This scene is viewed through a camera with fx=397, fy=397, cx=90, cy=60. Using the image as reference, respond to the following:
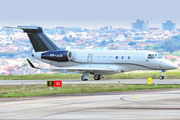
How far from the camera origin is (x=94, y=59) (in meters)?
49.0

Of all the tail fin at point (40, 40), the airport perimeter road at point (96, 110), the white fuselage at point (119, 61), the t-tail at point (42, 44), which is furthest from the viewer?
the tail fin at point (40, 40)

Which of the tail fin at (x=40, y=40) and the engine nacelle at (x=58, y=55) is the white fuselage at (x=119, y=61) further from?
the tail fin at (x=40, y=40)

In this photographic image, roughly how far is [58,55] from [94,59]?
185 inches

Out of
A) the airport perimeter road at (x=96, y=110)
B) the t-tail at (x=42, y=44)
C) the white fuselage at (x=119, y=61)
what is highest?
the t-tail at (x=42, y=44)

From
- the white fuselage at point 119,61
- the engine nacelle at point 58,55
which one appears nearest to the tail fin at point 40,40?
the engine nacelle at point 58,55

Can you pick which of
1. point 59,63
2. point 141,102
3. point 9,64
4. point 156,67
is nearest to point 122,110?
point 141,102

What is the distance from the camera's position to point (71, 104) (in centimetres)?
2159

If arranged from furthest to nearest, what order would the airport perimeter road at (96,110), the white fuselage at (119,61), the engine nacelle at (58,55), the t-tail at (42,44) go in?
the t-tail at (42,44)
the engine nacelle at (58,55)
the white fuselage at (119,61)
the airport perimeter road at (96,110)

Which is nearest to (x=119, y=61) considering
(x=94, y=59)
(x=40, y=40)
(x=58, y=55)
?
(x=94, y=59)

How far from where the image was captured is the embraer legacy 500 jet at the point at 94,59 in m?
46.5

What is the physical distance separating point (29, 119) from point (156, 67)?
32.1 m

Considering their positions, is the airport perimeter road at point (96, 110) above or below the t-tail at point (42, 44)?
below

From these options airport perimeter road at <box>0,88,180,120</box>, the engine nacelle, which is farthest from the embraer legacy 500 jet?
airport perimeter road at <box>0,88,180,120</box>

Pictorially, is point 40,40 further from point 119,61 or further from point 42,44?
point 119,61
